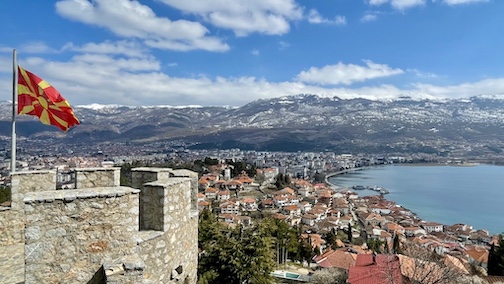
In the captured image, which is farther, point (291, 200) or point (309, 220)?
Answer: point (291, 200)

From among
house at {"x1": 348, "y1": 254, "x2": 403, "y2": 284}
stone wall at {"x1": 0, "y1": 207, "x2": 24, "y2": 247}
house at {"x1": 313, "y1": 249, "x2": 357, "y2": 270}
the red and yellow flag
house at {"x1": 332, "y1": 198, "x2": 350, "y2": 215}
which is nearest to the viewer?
stone wall at {"x1": 0, "y1": 207, "x2": 24, "y2": 247}

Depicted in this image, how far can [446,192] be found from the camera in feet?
314

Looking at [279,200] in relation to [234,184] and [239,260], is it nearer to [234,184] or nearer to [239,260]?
[234,184]

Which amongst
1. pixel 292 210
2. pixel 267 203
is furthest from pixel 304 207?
pixel 267 203

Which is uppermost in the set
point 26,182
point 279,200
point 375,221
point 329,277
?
point 26,182

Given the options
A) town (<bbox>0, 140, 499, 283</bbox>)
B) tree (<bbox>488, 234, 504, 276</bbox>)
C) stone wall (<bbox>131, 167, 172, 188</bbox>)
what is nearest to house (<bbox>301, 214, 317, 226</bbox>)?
town (<bbox>0, 140, 499, 283</bbox>)

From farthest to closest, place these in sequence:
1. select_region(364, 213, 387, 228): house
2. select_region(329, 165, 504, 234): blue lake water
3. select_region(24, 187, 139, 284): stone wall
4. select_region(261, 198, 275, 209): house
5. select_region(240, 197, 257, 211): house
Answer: select_region(329, 165, 504, 234): blue lake water, select_region(261, 198, 275, 209): house, select_region(364, 213, 387, 228): house, select_region(240, 197, 257, 211): house, select_region(24, 187, 139, 284): stone wall

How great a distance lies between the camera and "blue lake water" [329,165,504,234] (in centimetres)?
7262

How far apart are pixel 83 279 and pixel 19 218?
284 centimetres

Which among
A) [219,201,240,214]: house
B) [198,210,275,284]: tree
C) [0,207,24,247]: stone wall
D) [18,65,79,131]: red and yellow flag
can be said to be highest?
[18,65,79,131]: red and yellow flag

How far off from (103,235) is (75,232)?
257mm

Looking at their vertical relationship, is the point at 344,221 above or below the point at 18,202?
below

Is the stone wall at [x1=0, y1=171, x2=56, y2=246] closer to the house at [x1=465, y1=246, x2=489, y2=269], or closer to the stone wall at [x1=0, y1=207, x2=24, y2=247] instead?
the stone wall at [x1=0, y1=207, x2=24, y2=247]

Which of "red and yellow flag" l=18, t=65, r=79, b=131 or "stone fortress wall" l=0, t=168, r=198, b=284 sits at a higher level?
"red and yellow flag" l=18, t=65, r=79, b=131
